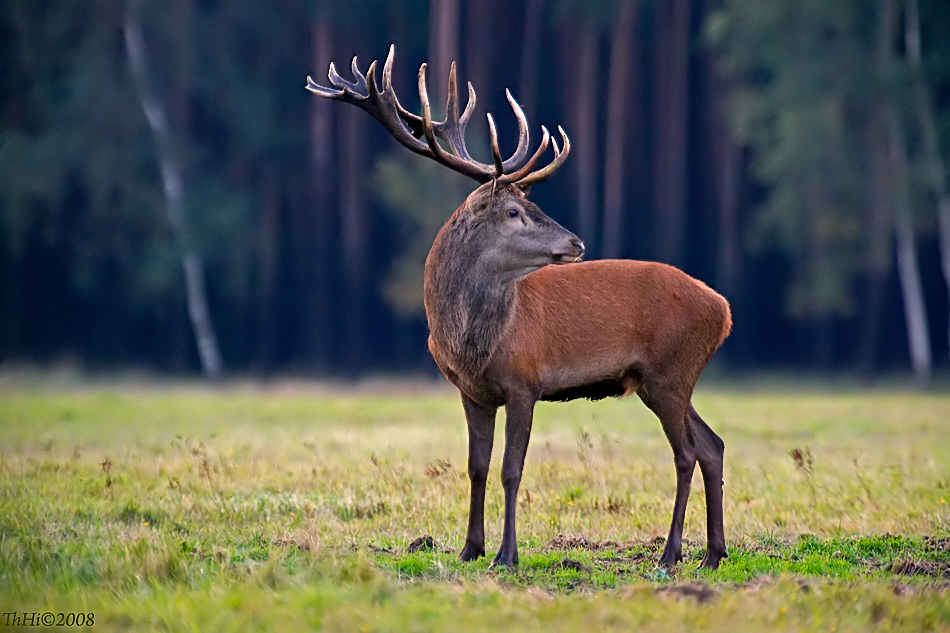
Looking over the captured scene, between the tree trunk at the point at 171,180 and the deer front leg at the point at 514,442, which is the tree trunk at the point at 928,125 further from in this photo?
the deer front leg at the point at 514,442

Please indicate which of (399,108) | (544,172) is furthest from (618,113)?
(544,172)

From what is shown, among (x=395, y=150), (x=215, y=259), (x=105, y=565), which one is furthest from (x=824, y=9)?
(x=105, y=565)

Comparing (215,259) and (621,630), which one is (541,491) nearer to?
(621,630)

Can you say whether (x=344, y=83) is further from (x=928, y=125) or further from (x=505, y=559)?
(x=928, y=125)

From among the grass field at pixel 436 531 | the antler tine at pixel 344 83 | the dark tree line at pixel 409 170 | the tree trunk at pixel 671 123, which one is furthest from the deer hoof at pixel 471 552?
the tree trunk at pixel 671 123

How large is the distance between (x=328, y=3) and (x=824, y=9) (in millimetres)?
12112

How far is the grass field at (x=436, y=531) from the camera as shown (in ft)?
16.8

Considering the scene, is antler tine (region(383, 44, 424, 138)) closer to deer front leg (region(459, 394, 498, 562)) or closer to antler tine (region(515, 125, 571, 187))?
antler tine (region(515, 125, 571, 187))

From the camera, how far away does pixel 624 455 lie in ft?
39.1

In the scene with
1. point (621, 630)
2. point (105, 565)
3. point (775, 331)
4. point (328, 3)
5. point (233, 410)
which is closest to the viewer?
point (621, 630)

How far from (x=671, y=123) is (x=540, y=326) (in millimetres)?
22823

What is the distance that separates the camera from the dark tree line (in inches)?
989

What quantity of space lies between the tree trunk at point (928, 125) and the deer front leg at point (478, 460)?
1866 centimetres

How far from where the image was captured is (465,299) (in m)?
7.25
